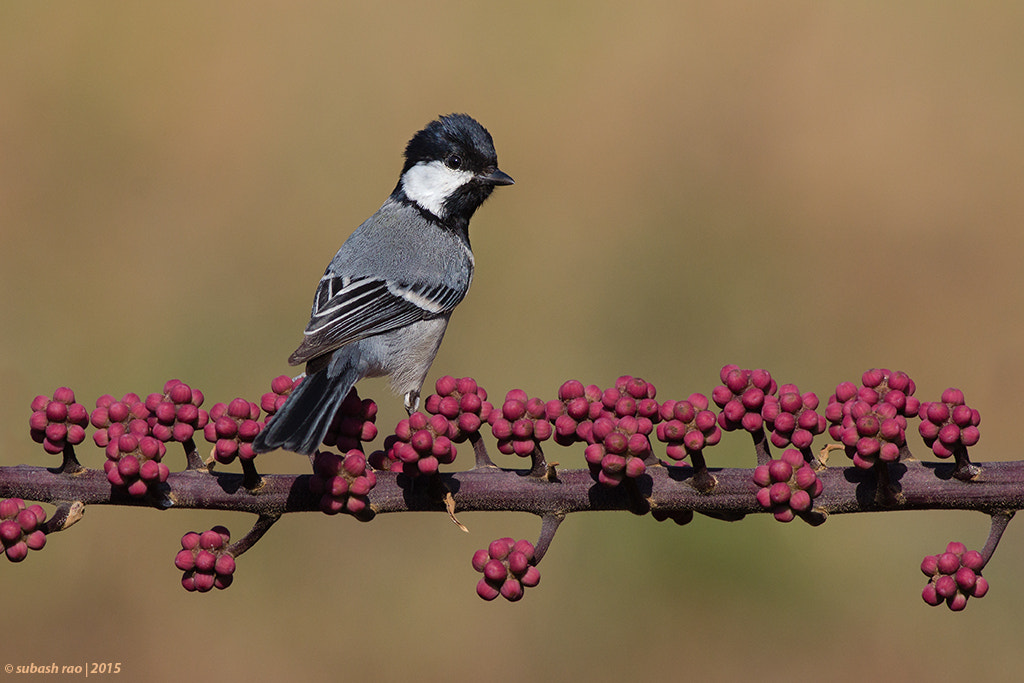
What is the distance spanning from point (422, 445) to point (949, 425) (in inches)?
52.2

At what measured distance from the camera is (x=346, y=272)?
4.64 meters

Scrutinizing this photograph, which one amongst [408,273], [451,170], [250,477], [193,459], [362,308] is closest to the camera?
[250,477]

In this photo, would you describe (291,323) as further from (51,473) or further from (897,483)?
(897,483)

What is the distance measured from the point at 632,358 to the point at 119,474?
4.41 metres

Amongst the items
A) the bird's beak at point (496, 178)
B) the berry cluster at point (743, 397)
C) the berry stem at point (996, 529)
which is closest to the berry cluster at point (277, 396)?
the berry cluster at point (743, 397)

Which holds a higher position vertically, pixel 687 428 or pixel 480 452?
pixel 687 428

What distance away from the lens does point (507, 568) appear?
100 inches

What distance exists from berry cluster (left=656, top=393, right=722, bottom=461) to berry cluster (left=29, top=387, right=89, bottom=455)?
1553mm

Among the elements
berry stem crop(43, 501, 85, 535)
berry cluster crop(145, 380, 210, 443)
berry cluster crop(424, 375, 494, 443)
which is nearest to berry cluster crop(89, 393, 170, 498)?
berry cluster crop(145, 380, 210, 443)

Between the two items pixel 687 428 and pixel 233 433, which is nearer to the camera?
pixel 687 428

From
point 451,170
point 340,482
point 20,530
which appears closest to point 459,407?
point 340,482

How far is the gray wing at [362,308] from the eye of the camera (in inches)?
158

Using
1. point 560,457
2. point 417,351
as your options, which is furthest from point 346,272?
point 560,457

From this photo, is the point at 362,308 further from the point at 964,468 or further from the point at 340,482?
the point at 964,468
